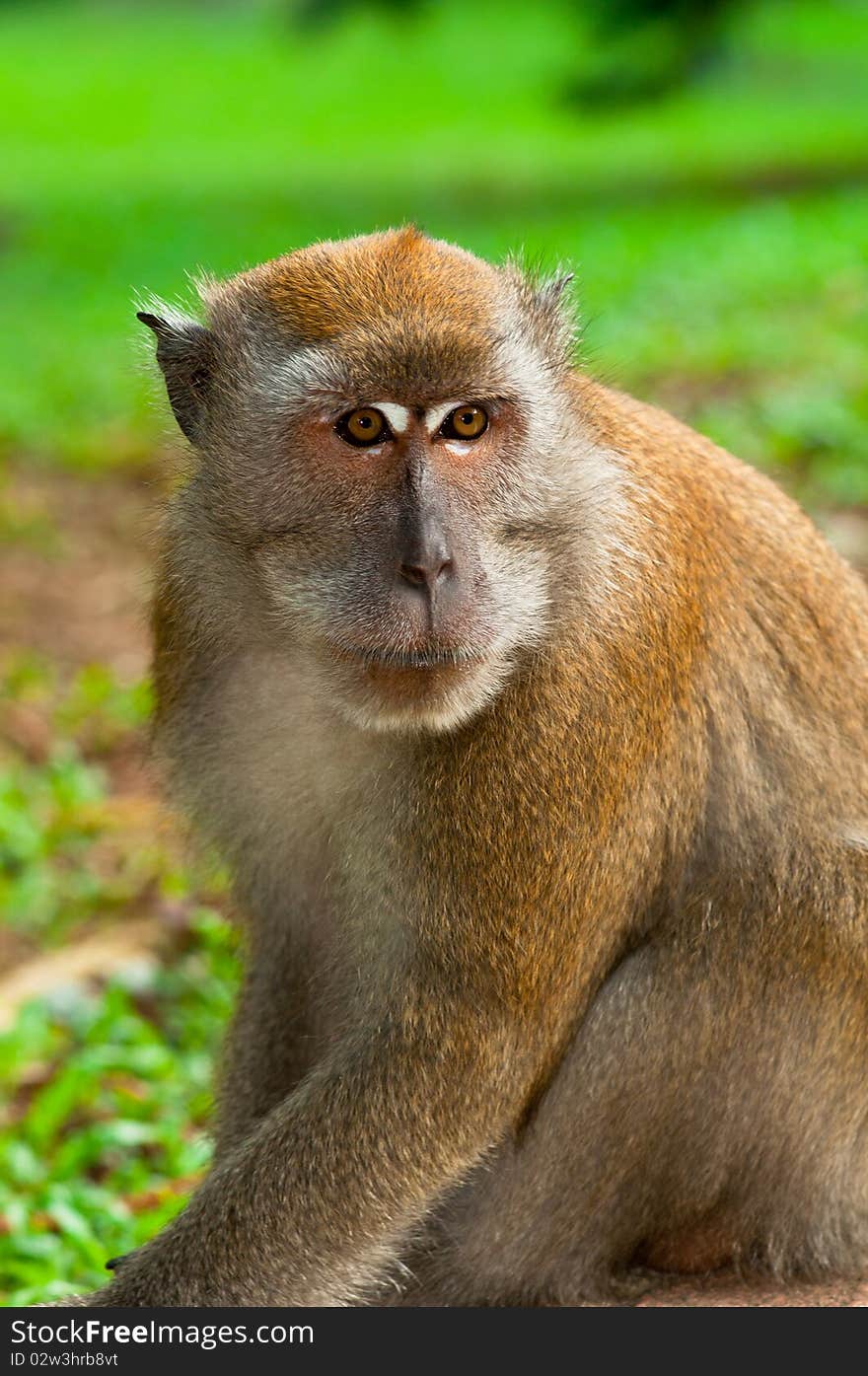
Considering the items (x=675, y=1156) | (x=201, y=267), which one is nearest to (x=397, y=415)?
(x=201, y=267)

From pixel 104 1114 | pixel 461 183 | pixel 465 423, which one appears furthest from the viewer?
pixel 461 183

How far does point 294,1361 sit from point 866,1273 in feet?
4.48

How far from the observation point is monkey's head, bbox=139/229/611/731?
3428 millimetres

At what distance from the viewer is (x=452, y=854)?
12.1 ft

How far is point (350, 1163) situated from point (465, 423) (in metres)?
1.53

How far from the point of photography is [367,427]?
354 centimetres

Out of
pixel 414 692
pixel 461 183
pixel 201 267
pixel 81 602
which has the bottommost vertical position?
pixel 414 692

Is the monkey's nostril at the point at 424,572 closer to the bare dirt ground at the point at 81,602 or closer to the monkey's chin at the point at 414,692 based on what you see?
the monkey's chin at the point at 414,692

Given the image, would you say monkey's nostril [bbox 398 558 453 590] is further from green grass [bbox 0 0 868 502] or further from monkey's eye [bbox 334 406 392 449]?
green grass [bbox 0 0 868 502]

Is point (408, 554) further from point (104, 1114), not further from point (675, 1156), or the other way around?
point (104, 1114)

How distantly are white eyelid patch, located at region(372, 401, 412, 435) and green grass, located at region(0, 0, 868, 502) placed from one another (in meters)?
5.54

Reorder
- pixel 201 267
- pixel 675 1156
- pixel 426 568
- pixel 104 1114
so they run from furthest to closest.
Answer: pixel 104 1114 → pixel 201 267 → pixel 675 1156 → pixel 426 568

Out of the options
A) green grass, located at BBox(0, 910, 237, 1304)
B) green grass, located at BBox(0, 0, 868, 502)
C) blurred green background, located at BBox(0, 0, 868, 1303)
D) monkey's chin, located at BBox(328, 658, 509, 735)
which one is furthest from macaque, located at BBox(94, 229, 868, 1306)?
green grass, located at BBox(0, 0, 868, 502)

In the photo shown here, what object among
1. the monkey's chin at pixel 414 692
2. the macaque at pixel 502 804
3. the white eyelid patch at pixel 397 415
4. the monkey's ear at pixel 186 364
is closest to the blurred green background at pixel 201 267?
the monkey's ear at pixel 186 364
